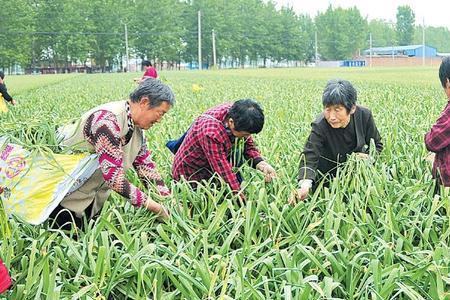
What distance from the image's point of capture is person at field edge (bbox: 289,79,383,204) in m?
3.16

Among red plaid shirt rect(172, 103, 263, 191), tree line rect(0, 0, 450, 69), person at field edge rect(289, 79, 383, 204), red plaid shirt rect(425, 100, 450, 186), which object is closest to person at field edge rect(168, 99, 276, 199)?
red plaid shirt rect(172, 103, 263, 191)

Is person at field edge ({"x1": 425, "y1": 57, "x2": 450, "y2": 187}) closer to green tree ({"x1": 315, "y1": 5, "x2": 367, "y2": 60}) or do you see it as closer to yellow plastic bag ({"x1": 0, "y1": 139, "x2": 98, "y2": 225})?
yellow plastic bag ({"x1": 0, "y1": 139, "x2": 98, "y2": 225})

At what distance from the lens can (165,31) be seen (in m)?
67.4

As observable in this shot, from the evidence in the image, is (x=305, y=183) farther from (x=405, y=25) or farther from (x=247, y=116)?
(x=405, y=25)

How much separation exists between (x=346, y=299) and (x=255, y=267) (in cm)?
38

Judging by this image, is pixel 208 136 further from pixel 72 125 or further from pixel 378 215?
pixel 378 215

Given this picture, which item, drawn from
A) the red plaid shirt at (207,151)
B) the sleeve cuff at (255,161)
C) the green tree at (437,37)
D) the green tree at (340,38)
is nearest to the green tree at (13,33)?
the green tree at (340,38)

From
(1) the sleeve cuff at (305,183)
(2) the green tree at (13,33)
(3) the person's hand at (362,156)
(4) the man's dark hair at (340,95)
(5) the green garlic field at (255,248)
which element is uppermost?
(2) the green tree at (13,33)

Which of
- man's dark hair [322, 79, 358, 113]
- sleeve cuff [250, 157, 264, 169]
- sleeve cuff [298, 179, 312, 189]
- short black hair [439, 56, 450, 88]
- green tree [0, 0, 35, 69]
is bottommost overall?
sleeve cuff [298, 179, 312, 189]

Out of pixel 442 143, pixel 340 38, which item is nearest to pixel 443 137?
pixel 442 143

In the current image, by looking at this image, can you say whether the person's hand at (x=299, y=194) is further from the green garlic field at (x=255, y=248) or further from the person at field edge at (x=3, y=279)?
the person at field edge at (x=3, y=279)

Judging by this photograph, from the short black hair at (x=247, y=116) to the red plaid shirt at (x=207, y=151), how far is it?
14 cm

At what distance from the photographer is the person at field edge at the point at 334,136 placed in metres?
3.16

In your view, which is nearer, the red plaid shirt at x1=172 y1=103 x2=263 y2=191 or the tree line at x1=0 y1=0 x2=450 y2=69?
the red plaid shirt at x1=172 y1=103 x2=263 y2=191
